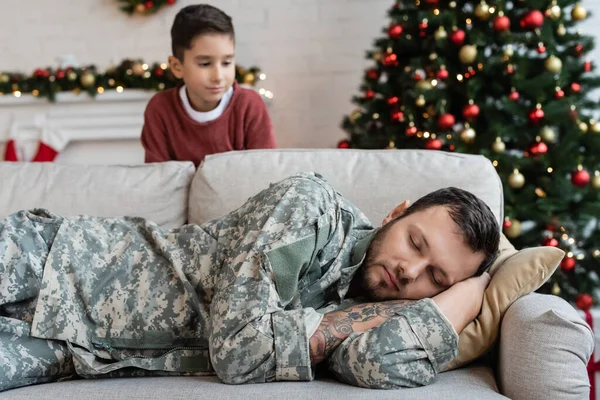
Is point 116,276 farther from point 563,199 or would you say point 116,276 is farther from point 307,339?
point 563,199

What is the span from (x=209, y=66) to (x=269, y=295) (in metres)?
1.44

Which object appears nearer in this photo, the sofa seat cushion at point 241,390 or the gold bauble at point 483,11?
the sofa seat cushion at point 241,390

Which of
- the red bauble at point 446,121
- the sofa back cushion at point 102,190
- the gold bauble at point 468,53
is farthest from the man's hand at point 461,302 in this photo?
the gold bauble at point 468,53

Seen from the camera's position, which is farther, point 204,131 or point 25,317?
point 204,131

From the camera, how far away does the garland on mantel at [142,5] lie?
366 centimetres

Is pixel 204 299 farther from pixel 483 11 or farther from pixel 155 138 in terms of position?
pixel 483 11

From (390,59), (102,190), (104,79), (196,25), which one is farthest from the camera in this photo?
(104,79)

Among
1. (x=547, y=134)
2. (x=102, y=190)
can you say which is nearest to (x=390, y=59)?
(x=547, y=134)

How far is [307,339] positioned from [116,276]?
1.67 ft

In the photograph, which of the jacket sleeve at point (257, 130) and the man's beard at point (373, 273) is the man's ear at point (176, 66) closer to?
the jacket sleeve at point (257, 130)

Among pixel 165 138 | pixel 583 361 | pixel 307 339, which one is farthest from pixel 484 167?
pixel 165 138

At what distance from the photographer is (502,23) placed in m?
2.56

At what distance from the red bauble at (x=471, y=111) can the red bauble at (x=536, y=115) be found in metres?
0.21

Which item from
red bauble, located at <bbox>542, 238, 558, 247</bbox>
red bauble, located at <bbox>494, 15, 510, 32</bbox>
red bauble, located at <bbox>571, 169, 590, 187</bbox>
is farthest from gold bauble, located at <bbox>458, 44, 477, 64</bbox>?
red bauble, located at <bbox>542, 238, 558, 247</bbox>
